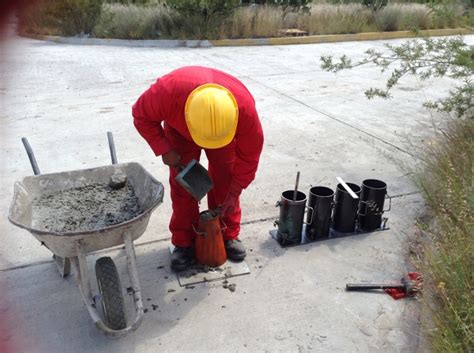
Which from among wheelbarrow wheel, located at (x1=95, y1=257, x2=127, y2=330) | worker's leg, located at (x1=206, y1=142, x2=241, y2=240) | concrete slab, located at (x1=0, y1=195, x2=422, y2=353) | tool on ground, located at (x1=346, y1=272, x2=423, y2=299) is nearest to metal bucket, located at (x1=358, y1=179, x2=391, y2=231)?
concrete slab, located at (x1=0, y1=195, x2=422, y2=353)

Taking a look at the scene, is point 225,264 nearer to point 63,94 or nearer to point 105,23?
point 63,94

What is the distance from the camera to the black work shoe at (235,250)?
319 cm

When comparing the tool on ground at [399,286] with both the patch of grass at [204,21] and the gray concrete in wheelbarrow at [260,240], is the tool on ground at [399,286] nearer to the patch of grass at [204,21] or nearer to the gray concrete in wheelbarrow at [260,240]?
the gray concrete in wheelbarrow at [260,240]

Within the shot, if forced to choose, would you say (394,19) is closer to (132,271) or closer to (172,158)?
(172,158)

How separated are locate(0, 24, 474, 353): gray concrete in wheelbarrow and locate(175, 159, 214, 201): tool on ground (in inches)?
25.2

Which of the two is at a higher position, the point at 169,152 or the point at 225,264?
the point at 169,152

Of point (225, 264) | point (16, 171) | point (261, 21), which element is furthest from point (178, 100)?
point (261, 21)

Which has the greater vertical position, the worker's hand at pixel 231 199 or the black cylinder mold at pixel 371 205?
the worker's hand at pixel 231 199

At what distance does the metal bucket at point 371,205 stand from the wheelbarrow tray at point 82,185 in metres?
1.65

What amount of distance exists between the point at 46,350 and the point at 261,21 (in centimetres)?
1087

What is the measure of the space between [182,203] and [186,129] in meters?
0.60

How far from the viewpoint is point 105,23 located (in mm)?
11969

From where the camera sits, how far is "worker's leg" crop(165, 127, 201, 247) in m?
→ 2.96

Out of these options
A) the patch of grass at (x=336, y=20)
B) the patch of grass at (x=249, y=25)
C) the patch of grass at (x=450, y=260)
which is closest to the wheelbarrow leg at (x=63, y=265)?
the patch of grass at (x=450, y=260)
